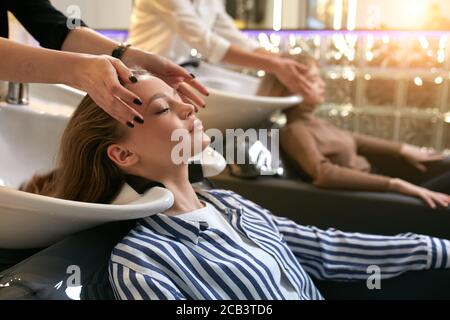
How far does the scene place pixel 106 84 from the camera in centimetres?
80

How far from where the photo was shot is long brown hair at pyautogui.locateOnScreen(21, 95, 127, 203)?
101cm

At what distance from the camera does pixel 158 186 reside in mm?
981

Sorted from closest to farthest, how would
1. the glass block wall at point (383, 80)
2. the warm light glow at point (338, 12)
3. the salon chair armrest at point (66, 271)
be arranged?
the salon chair armrest at point (66, 271)
the glass block wall at point (383, 80)
the warm light glow at point (338, 12)

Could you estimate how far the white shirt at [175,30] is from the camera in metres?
1.86

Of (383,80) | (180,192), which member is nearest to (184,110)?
(180,192)

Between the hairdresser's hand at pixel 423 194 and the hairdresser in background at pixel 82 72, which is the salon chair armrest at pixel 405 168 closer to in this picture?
the hairdresser's hand at pixel 423 194

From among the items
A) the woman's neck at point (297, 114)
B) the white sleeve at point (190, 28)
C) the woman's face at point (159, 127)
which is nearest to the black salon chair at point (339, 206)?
the woman's neck at point (297, 114)

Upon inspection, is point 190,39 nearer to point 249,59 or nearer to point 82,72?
point 249,59

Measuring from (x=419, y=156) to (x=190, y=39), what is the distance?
0.96m

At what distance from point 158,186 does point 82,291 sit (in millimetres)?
239

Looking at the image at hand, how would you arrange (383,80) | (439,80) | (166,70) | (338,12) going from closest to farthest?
(166,70) → (439,80) → (383,80) → (338,12)

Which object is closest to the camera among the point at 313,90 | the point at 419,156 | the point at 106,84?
the point at 106,84

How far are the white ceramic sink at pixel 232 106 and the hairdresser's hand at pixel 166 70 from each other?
60 centimetres
